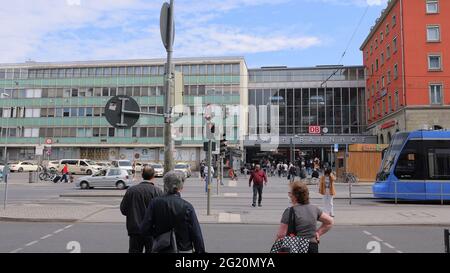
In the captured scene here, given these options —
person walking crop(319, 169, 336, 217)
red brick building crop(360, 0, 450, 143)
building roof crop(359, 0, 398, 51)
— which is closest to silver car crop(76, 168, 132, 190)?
person walking crop(319, 169, 336, 217)

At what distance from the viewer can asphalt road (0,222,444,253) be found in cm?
874

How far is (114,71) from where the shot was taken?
66938 millimetres

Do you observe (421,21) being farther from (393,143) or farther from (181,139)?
(181,139)

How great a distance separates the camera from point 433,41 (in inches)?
1694

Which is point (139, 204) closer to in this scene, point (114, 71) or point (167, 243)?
point (167, 243)

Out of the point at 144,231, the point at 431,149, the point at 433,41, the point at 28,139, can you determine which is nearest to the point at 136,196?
the point at 144,231

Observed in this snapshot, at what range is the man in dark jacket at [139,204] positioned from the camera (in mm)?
5898

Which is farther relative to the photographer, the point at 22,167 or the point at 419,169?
the point at 22,167

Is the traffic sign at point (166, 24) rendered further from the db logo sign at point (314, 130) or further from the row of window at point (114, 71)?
the db logo sign at point (314, 130)

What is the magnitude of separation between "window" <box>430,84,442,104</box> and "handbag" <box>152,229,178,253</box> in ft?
145

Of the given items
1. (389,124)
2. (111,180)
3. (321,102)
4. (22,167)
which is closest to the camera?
(111,180)

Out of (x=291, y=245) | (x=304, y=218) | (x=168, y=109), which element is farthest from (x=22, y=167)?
(x=291, y=245)

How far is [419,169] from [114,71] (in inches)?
2196
